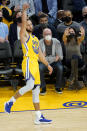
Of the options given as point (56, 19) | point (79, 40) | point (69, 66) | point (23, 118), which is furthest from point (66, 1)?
point (23, 118)

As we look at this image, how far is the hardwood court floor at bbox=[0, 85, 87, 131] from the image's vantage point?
441 centimetres

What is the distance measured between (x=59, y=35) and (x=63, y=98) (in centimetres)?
196

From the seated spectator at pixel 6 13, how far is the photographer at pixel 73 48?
189 centimetres

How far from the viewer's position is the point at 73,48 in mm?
6914

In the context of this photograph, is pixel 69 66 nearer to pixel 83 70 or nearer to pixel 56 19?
pixel 83 70

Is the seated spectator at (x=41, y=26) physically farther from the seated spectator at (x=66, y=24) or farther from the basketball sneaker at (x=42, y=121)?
the basketball sneaker at (x=42, y=121)

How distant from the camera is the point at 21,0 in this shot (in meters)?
8.20

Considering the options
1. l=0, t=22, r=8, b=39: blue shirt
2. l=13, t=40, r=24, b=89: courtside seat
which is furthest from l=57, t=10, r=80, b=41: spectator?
l=0, t=22, r=8, b=39: blue shirt

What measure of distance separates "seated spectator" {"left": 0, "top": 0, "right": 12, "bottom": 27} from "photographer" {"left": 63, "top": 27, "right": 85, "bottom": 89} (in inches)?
74.5

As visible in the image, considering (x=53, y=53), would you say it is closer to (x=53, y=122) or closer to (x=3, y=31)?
(x=3, y=31)

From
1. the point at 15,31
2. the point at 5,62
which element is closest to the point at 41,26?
the point at 15,31

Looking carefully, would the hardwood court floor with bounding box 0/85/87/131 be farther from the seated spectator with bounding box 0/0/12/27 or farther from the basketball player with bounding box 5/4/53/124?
the seated spectator with bounding box 0/0/12/27

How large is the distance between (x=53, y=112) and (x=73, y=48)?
219 centimetres

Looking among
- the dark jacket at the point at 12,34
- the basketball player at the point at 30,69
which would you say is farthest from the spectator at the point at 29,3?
the basketball player at the point at 30,69
